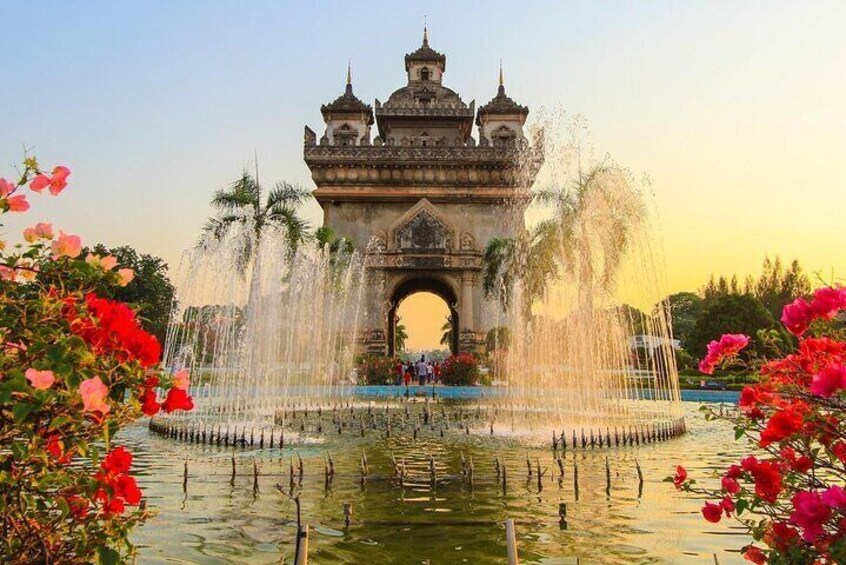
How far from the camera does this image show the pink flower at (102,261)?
11.1 feet

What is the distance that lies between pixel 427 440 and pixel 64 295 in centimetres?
1375

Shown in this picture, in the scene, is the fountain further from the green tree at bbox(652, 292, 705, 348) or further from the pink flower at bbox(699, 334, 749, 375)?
the green tree at bbox(652, 292, 705, 348)

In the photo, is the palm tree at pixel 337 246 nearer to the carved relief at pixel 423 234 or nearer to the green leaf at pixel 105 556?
the carved relief at pixel 423 234

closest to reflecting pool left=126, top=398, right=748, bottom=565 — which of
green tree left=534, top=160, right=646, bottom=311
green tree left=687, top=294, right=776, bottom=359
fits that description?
green tree left=534, top=160, right=646, bottom=311

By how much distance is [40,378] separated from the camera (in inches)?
111

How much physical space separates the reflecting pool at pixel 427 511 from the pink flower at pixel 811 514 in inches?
122

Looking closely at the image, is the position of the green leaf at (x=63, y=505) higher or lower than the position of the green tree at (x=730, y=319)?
lower

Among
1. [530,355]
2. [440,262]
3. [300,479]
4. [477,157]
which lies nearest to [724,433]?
[530,355]

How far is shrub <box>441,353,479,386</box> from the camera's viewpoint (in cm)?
3496

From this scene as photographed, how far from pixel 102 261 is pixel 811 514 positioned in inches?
146

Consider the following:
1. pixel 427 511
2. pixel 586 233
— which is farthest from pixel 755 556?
pixel 586 233

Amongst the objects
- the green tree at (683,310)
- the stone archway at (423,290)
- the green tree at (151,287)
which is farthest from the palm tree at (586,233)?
the green tree at (683,310)

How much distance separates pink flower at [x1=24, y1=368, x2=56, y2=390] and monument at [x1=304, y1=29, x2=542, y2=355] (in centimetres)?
3782

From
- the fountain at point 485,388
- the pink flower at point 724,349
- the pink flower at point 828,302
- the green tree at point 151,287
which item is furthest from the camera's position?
the green tree at point 151,287
